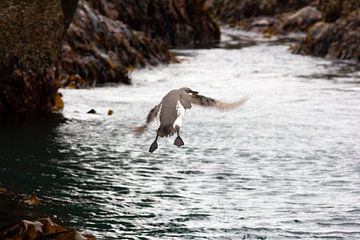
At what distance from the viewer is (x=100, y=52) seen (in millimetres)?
43375

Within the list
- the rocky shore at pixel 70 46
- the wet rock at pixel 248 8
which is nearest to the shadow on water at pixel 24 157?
the rocky shore at pixel 70 46

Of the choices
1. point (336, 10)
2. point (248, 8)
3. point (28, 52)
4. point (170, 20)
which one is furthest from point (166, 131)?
point (248, 8)

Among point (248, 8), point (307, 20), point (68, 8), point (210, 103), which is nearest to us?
point (210, 103)

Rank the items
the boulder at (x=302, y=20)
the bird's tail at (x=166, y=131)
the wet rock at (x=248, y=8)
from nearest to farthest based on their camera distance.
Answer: the bird's tail at (x=166, y=131) < the boulder at (x=302, y=20) < the wet rock at (x=248, y=8)

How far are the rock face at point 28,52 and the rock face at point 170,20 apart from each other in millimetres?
34100

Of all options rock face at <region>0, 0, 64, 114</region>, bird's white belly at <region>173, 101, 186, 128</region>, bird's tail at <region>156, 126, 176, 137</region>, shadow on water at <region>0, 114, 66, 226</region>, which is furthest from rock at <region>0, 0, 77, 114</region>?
bird's white belly at <region>173, 101, 186, 128</region>

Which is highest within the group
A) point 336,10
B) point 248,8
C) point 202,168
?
point 248,8

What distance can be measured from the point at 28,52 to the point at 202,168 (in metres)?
10.7

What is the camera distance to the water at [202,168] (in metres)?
17.2

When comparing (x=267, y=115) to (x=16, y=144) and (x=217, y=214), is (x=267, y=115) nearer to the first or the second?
(x=16, y=144)

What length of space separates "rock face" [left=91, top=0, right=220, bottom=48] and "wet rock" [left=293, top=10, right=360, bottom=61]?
44.8 ft

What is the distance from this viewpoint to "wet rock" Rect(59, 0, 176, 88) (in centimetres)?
3988

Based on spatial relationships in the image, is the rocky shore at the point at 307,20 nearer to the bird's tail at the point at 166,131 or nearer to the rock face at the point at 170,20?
the rock face at the point at 170,20

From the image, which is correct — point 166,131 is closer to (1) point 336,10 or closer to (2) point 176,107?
(2) point 176,107
